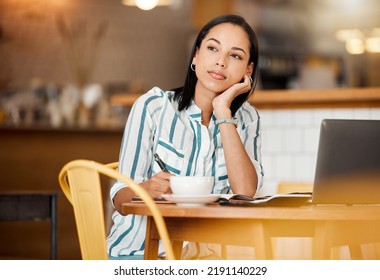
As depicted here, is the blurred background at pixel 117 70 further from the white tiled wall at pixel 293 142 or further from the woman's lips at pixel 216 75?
the woman's lips at pixel 216 75

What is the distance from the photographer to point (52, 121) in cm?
545

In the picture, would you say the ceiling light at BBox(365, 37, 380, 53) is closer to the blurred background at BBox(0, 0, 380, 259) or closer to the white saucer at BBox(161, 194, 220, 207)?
the blurred background at BBox(0, 0, 380, 259)

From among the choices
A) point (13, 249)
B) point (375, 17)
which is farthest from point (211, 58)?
point (375, 17)

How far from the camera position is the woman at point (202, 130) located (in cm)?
198

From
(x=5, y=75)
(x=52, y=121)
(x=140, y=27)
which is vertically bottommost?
(x=52, y=121)

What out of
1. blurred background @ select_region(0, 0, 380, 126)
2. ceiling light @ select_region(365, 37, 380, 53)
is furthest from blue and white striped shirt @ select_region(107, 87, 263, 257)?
ceiling light @ select_region(365, 37, 380, 53)

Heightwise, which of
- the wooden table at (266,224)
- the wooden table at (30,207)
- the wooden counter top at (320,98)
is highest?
the wooden counter top at (320,98)

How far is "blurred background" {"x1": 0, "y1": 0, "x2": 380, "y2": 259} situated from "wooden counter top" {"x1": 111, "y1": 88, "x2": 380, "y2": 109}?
0.06 feet

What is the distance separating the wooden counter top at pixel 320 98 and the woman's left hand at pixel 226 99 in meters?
1.12

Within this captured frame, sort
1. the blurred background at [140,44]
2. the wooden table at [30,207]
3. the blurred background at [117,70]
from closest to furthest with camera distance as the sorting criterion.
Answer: the wooden table at [30,207], the blurred background at [117,70], the blurred background at [140,44]

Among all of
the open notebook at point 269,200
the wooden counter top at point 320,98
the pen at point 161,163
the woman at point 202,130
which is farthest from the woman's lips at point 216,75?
the wooden counter top at point 320,98
